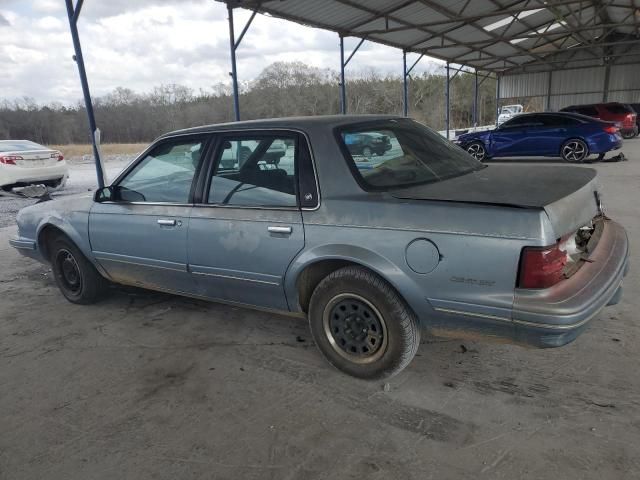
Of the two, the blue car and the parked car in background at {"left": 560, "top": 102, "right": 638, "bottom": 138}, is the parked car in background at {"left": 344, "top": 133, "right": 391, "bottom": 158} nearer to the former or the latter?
the blue car

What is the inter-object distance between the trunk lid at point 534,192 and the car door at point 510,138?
35.4 feet

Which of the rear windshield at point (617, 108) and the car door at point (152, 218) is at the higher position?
the rear windshield at point (617, 108)

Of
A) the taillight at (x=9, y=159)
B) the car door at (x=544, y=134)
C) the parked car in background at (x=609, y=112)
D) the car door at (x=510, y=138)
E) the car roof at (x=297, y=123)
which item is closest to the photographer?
the car roof at (x=297, y=123)

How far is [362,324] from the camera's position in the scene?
9.16ft

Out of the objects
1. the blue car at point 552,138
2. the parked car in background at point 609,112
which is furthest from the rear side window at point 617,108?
the blue car at point 552,138

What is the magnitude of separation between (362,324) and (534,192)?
47.7 inches

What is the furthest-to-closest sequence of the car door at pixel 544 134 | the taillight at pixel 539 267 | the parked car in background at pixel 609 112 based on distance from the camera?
the parked car in background at pixel 609 112 → the car door at pixel 544 134 → the taillight at pixel 539 267

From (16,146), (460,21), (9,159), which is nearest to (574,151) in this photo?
(460,21)

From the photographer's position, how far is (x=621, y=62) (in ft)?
Answer: 85.3

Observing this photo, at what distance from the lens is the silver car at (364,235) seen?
7.30 ft

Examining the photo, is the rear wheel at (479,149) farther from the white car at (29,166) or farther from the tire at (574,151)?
the white car at (29,166)

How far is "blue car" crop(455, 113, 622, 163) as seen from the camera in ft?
39.1

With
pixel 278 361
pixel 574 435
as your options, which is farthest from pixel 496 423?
pixel 278 361

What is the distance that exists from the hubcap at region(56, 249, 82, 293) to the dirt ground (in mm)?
630
